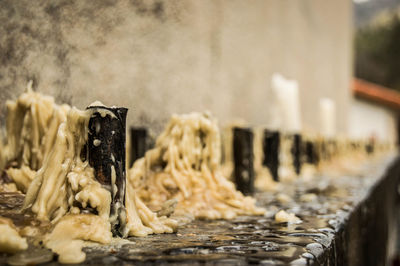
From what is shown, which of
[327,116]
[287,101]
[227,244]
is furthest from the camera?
[327,116]

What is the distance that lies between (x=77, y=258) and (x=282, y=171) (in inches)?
159

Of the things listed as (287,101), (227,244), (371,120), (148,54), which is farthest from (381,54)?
(227,244)

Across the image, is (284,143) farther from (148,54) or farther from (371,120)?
(371,120)

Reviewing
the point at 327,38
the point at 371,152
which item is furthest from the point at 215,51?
the point at 371,152

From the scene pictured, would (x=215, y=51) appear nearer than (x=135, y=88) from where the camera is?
No

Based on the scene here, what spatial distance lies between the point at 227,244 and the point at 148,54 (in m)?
1.73

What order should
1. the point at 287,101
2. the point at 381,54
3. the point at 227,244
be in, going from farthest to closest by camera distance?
the point at 381,54, the point at 287,101, the point at 227,244

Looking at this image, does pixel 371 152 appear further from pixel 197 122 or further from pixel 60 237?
pixel 60 237

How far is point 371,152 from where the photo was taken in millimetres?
12227

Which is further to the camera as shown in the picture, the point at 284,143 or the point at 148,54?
the point at 284,143

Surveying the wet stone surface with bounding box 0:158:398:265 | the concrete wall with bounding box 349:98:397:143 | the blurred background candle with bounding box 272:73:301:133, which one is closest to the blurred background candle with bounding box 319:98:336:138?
the blurred background candle with bounding box 272:73:301:133

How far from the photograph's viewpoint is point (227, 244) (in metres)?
1.71

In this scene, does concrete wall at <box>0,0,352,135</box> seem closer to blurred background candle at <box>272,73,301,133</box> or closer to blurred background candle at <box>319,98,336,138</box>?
blurred background candle at <box>272,73,301,133</box>

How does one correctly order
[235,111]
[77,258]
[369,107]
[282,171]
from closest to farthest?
[77,258], [235,111], [282,171], [369,107]
